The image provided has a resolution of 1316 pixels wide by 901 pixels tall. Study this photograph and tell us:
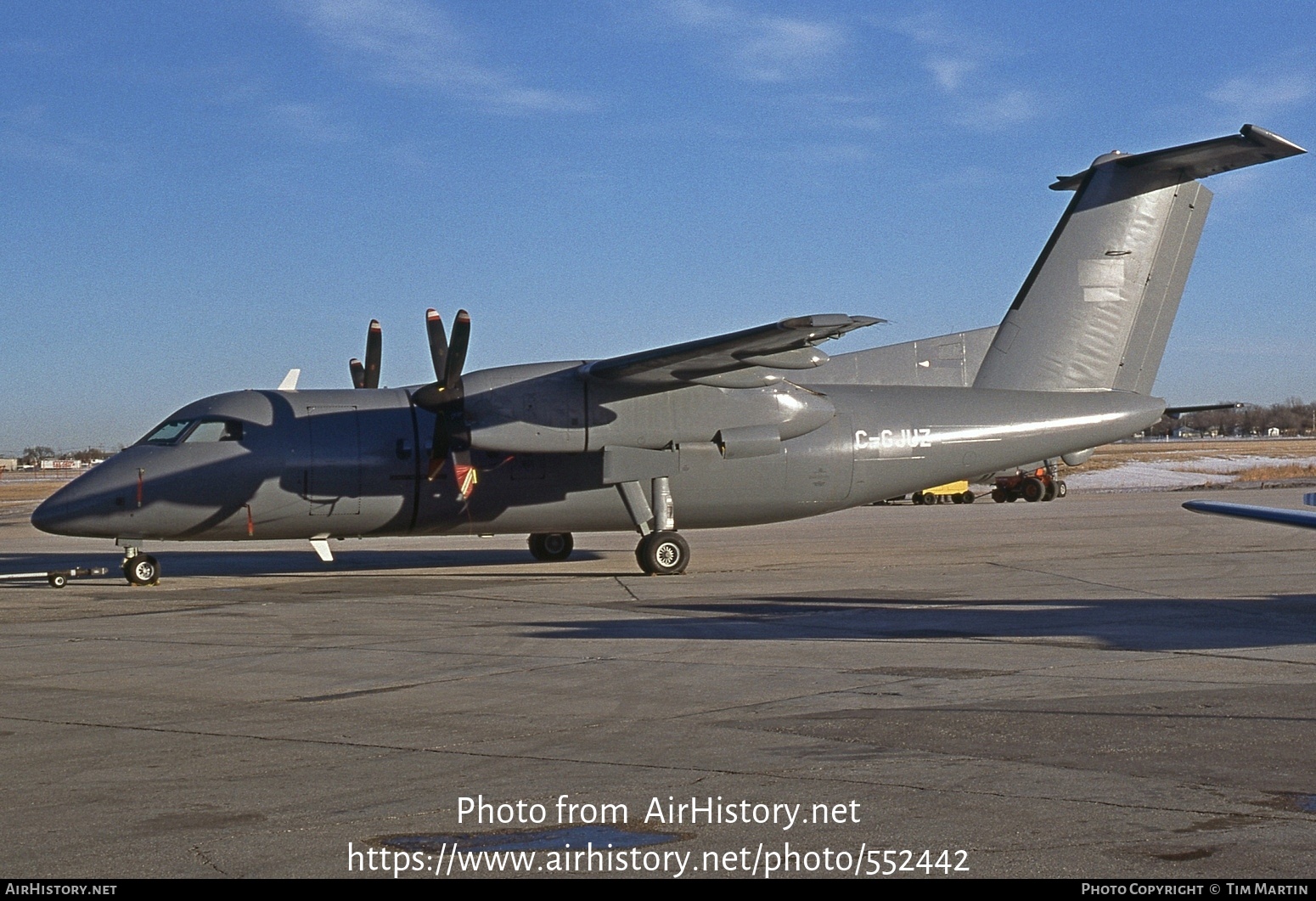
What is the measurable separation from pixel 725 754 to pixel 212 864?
3.06 metres

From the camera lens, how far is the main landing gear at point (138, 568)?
20422mm

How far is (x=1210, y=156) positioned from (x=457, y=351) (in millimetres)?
12920

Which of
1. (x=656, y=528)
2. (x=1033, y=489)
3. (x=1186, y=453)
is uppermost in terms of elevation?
(x=1186, y=453)

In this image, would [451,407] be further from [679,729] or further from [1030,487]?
[1030,487]

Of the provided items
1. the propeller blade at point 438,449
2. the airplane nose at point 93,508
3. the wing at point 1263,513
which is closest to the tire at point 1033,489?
the propeller blade at point 438,449

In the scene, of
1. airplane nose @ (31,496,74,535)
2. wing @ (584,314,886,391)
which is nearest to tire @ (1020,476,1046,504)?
wing @ (584,314,886,391)

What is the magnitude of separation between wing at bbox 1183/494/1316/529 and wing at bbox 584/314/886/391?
226 inches

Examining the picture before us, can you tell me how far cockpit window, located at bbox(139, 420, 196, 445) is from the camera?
19938 millimetres

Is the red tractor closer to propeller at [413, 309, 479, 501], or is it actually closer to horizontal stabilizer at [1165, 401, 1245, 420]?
horizontal stabilizer at [1165, 401, 1245, 420]

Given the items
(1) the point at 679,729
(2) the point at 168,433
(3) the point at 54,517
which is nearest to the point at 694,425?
(2) the point at 168,433

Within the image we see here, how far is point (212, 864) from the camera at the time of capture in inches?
209

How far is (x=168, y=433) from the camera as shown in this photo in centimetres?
2005

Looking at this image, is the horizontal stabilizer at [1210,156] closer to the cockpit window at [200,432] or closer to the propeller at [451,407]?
the propeller at [451,407]
